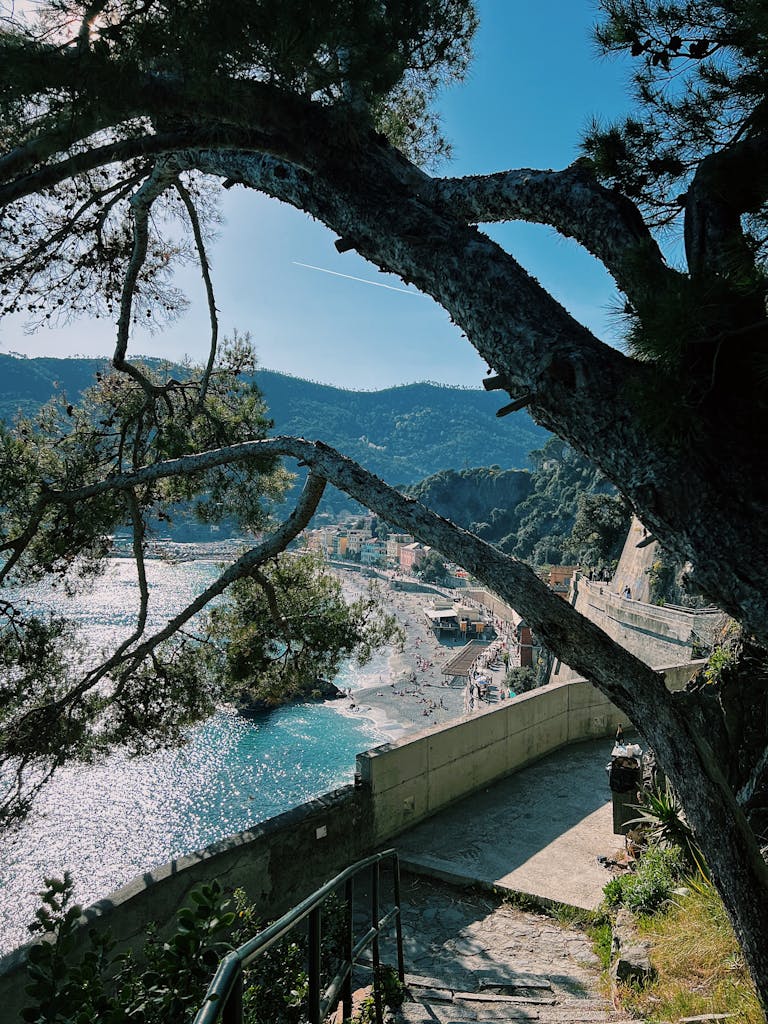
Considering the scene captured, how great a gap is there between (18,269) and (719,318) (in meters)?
2.85

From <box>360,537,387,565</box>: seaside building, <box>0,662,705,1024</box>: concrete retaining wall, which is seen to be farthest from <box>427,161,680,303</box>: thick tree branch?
<box>360,537,387,565</box>: seaside building

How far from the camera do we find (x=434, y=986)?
3.24m

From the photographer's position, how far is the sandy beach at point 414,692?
39188mm

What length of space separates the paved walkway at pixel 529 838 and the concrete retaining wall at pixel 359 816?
178 mm

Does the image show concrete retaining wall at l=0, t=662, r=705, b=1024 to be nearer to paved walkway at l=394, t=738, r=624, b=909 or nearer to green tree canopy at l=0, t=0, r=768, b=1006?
paved walkway at l=394, t=738, r=624, b=909

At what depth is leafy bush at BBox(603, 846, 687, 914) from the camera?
355 centimetres

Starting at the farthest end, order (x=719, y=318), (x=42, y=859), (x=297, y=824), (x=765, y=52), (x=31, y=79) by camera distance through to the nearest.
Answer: (x=42, y=859) → (x=297, y=824) → (x=31, y=79) → (x=765, y=52) → (x=719, y=318)

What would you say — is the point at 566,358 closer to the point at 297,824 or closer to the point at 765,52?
the point at 765,52

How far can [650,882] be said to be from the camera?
3617 millimetres

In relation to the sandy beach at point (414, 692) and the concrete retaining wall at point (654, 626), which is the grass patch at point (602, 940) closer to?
the concrete retaining wall at point (654, 626)

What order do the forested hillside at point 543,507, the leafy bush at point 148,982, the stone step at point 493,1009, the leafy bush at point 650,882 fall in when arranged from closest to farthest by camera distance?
the leafy bush at point 148,982 → the stone step at point 493,1009 → the leafy bush at point 650,882 → the forested hillside at point 543,507

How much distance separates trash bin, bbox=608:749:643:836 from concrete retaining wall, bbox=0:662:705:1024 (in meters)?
1.15

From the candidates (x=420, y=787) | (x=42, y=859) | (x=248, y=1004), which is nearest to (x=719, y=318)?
(x=248, y=1004)

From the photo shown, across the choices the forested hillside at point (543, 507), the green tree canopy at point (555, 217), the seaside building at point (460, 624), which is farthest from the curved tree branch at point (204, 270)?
the seaside building at point (460, 624)
